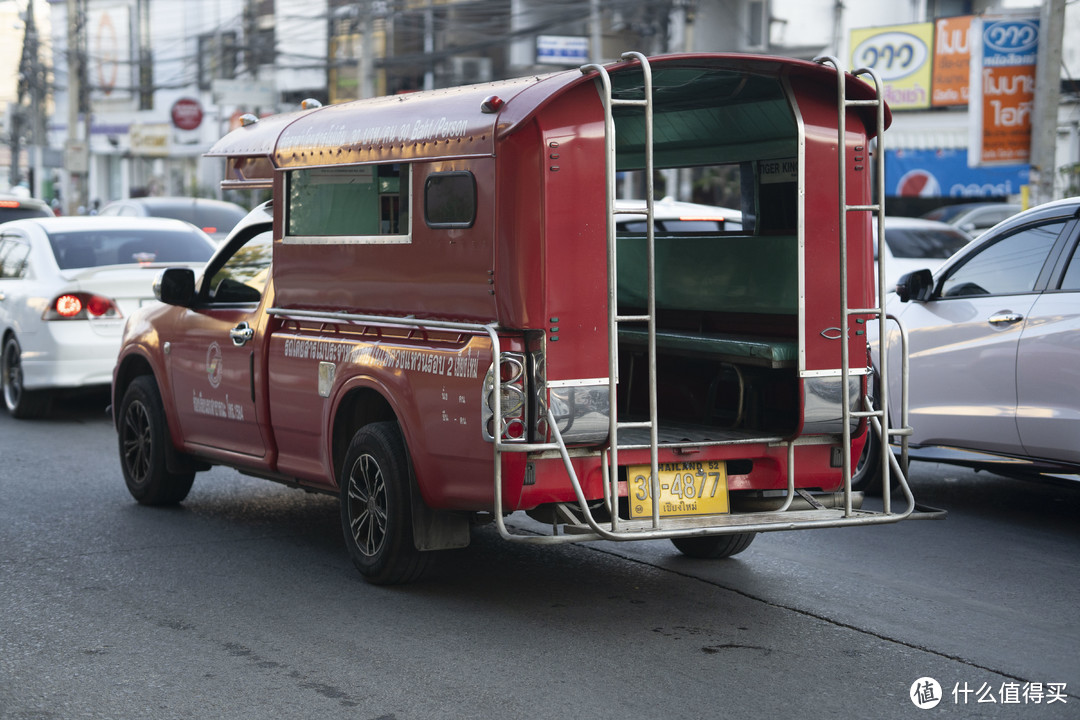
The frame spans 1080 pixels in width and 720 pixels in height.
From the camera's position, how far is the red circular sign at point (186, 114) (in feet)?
130

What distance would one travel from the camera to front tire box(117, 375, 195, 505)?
8188mm

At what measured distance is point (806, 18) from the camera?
28.3 meters

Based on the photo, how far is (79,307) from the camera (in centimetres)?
1179

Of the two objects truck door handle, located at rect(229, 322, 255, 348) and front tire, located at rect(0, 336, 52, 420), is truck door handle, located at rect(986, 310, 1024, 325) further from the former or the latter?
front tire, located at rect(0, 336, 52, 420)

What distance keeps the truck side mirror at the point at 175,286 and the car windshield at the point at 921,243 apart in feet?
31.3

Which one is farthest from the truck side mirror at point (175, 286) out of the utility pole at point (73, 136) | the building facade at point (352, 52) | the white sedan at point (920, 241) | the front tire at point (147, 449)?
the utility pole at point (73, 136)

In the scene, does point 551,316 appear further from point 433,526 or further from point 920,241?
point 920,241

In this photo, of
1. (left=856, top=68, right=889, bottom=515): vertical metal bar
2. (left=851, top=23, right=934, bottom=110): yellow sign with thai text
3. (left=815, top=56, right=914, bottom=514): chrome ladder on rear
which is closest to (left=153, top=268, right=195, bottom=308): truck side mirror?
(left=815, top=56, right=914, bottom=514): chrome ladder on rear

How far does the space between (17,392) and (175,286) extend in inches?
213

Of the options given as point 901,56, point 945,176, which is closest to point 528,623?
point 901,56

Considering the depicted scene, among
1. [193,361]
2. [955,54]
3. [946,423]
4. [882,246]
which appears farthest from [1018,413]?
[955,54]

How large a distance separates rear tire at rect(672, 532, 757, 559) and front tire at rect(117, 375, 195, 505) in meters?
3.16

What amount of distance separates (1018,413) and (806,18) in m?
22.3

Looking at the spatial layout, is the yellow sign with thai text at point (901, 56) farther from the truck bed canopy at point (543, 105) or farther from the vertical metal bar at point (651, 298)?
the vertical metal bar at point (651, 298)
